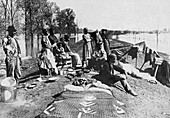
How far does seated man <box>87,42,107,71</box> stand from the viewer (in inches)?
430

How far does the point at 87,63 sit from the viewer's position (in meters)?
11.4

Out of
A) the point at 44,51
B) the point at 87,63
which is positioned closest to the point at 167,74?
the point at 87,63

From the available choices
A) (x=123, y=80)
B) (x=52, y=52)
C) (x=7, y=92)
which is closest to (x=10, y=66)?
(x=7, y=92)

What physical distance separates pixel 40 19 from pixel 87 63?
11143mm

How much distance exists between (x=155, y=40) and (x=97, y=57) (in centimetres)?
1124

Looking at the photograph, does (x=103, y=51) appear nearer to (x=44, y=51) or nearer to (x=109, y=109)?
(x=44, y=51)

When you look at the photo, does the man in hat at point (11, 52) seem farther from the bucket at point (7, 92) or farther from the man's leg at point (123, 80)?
the man's leg at point (123, 80)

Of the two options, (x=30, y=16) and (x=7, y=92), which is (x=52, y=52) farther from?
(x=30, y=16)

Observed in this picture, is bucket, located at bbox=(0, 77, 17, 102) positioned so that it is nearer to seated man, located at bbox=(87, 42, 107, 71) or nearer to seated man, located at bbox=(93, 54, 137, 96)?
seated man, located at bbox=(93, 54, 137, 96)

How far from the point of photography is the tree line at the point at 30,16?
18.5 meters

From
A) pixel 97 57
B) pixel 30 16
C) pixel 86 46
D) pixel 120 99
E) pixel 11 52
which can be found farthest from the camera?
pixel 30 16

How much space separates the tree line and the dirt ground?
29.7ft

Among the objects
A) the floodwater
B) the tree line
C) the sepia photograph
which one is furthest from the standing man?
the floodwater

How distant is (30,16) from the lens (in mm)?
19969
